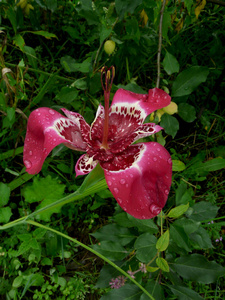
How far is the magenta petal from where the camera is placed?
540 mm

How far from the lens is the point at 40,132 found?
24.2 inches

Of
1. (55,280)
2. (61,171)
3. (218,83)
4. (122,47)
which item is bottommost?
(55,280)

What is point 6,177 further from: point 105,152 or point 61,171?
point 105,152

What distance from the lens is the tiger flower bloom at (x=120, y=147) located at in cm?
55

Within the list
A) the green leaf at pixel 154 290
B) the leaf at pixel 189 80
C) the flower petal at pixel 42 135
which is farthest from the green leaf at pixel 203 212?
the flower petal at pixel 42 135

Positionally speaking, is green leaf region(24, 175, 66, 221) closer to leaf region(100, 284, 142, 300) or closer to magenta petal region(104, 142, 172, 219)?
leaf region(100, 284, 142, 300)

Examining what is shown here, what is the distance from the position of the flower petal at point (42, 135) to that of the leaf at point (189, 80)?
44cm

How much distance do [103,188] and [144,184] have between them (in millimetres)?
152

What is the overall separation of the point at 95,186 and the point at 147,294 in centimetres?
34

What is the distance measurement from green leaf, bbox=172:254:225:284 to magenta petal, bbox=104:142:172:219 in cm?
40

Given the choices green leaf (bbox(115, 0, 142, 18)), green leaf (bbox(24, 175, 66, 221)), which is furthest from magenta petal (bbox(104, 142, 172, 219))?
green leaf (bbox(24, 175, 66, 221))

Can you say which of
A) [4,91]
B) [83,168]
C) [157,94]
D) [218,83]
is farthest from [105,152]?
[218,83]

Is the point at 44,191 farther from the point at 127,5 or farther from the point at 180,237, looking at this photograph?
the point at 127,5

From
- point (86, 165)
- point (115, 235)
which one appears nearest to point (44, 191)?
point (115, 235)
